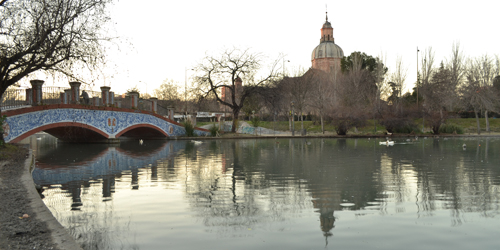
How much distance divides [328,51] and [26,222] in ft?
343

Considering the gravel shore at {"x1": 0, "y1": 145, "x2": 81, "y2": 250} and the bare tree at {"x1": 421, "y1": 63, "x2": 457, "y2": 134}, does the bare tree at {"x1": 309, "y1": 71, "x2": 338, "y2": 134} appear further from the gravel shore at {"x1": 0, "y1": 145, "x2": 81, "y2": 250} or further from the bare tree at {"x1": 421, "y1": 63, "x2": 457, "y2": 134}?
the gravel shore at {"x1": 0, "y1": 145, "x2": 81, "y2": 250}

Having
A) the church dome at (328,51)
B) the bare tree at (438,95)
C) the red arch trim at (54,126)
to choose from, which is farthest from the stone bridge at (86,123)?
the church dome at (328,51)

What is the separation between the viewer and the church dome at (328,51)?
105 m

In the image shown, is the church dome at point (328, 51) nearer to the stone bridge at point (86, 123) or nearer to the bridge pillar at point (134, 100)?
the stone bridge at point (86, 123)

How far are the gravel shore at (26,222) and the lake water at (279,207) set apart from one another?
1.51 feet

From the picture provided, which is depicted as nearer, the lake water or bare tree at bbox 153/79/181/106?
the lake water

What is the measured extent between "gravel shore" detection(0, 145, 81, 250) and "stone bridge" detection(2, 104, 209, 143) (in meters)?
9.33

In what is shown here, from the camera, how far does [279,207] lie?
803 cm

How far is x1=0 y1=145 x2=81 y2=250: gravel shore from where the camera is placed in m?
4.94

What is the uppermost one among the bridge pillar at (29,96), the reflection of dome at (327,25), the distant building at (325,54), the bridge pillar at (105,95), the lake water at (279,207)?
the reflection of dome at (327,25)

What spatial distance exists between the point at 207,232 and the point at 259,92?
37.4 metres

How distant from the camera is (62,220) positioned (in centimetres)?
702

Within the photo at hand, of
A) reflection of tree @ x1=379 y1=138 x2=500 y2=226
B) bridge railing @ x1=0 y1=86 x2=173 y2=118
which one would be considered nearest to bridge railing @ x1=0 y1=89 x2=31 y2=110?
bridge railing @ x1=0 y1=86 x2=173 y2=118

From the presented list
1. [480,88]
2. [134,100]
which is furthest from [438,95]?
[134,100]
